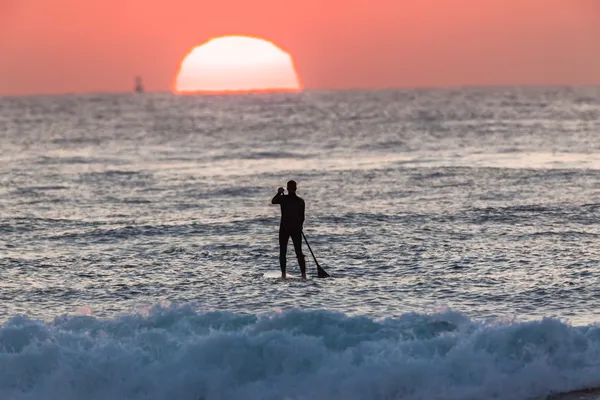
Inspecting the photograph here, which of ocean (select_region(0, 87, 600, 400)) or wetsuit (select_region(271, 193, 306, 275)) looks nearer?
ocean (select_region(0, 87, 600, 400))

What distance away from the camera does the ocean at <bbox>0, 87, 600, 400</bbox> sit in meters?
12.8

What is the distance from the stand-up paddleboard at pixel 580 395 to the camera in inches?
486

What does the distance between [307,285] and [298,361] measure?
17.4 ft

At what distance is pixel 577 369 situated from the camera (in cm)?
1297

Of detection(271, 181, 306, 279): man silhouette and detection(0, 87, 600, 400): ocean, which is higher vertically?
detection(271, 181, 306, 279): man silhouette

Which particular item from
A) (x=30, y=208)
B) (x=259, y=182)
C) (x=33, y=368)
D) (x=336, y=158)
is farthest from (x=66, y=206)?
(x=336, y=158)

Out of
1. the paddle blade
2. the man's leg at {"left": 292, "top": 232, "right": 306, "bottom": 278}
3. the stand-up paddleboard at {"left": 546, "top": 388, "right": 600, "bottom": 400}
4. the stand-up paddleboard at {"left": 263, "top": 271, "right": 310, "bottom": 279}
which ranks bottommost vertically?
the stand-up paddleboard at {"left": 546, "top": 388, "right": 600, "bottom": 400}

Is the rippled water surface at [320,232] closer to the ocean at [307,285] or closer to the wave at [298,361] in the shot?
the ocean at [307,285]

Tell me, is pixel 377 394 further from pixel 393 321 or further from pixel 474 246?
pixel 474 246

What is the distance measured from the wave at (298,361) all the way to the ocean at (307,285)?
0.09 ft

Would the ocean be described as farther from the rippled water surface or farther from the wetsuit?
the wetsuit

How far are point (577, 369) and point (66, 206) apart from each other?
1966cm

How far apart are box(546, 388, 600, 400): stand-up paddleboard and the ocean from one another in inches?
6.7

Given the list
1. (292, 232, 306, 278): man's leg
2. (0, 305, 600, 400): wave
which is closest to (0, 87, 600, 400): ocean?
(0, 305, 600, 400): wave
